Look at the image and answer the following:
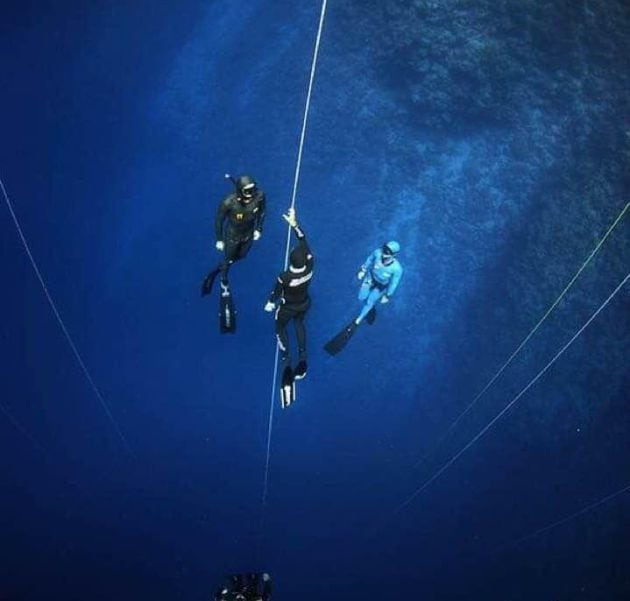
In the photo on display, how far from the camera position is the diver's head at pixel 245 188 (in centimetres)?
561

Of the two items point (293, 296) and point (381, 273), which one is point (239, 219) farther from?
point (381, 273)

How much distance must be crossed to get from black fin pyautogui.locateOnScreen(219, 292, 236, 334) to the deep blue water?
26 cm

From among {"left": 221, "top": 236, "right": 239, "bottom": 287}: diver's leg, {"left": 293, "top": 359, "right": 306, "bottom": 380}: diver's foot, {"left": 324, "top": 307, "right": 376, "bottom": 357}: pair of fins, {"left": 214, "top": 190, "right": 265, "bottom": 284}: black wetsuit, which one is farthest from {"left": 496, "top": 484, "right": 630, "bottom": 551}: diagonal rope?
{"left": 214, "top": 190, "right": 265, "bottom": 284}: black wetsuit

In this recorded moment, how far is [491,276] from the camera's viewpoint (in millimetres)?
8586

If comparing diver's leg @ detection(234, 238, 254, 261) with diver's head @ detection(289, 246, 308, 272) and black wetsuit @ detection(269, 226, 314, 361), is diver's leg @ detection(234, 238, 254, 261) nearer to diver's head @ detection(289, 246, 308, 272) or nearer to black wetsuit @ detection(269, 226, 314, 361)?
black wetsuit @ detection(269, 226, 314, 361)

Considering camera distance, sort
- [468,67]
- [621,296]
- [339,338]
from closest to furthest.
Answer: [339,338], [621,296], [468,67]

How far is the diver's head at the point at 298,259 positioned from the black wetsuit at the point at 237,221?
0.90 meters

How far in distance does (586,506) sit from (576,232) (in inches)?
160

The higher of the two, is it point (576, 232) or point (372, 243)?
point (576, 232)

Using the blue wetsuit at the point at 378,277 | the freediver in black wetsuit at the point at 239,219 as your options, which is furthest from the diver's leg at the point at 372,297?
the freediver in black wetsuit at the point at 239,219

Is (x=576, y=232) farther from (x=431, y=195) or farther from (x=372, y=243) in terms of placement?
(x=372, y=243)

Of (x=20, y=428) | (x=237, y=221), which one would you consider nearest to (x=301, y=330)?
(x=237, y=221)

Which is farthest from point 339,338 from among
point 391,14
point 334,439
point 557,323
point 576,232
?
point 391,14

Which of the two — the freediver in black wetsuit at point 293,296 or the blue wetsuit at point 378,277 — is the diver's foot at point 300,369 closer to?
the freediver in black wetsuit at point 293,296
